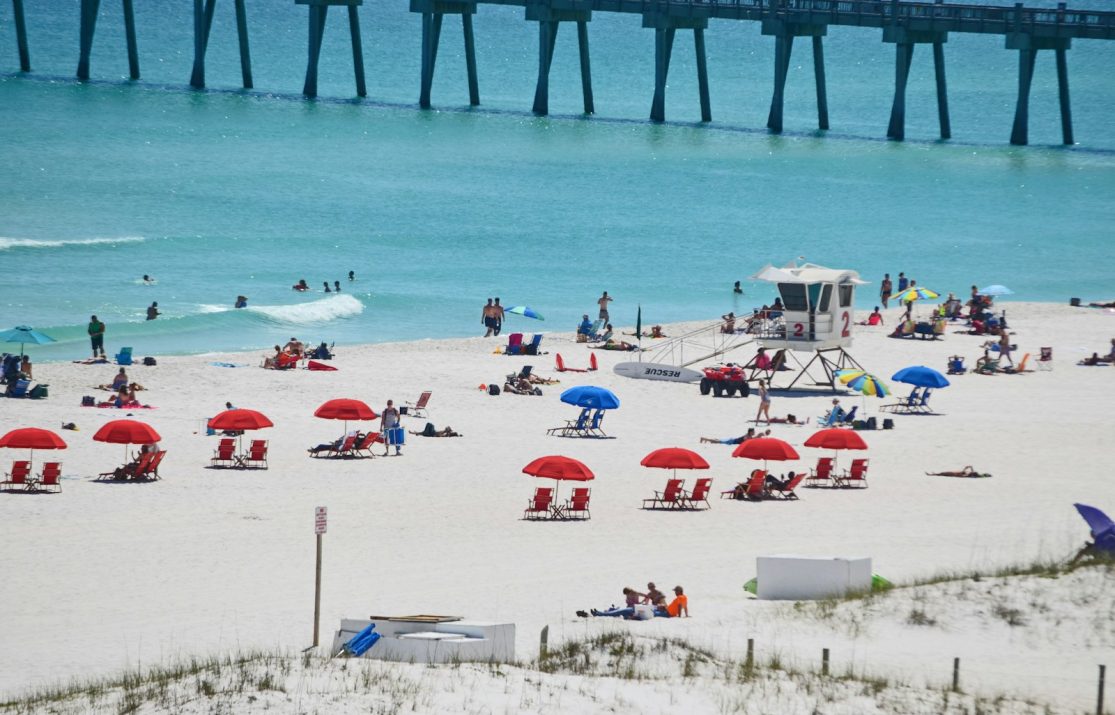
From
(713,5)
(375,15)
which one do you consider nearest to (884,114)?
(713,5)

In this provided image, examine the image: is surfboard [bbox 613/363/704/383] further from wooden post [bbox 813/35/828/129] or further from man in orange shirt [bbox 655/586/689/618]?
wooden post [bbox 813/35/828/129]

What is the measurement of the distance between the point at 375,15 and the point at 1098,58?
7577 centimetres

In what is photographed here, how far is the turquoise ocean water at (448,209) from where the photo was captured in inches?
1571

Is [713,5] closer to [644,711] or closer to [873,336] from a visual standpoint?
[873,336]

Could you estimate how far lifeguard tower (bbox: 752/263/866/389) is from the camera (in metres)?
27.8

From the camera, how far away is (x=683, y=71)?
146 meters

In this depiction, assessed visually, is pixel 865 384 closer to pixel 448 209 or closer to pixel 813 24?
pixel 448 209

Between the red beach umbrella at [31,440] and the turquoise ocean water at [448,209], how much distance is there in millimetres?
13345

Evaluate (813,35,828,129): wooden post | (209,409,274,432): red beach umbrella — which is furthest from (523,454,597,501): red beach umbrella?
(813,35,828,129): wooden post

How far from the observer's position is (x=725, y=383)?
2694 cm

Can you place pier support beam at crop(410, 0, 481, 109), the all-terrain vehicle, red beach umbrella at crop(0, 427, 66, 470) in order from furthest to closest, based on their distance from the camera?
1. pier support beam at crop(410, 0, 481, 109)
2. the all-terrain vehicle
3. red beach umbrella at crop(0, 427, 66, 470)

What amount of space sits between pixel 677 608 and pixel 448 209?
4382cm

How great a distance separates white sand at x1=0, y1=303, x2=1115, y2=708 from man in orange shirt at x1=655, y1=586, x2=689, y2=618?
0.55 feet

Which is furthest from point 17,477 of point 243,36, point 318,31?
point 243,36
